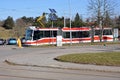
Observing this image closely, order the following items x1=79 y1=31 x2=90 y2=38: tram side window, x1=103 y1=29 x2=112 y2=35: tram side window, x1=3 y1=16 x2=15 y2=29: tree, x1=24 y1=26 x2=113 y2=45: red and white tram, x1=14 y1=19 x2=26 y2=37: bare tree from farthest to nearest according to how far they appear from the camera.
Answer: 1. x1=3 y1=16 x2=15 y2=29: tree
2. x1=14 y1=19 x2=26 y2=37: bare tree
3. x1=103 y1=29 x2=112 y2=35: tram side window
4. x1=79 y1=31 x2=90 y2=38: tram side window
5. x1=24 y1=26 x2=113 y2=45: red and white tram

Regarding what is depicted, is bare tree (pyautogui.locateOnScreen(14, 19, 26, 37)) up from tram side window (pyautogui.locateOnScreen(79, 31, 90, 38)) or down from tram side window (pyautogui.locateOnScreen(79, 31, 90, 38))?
up

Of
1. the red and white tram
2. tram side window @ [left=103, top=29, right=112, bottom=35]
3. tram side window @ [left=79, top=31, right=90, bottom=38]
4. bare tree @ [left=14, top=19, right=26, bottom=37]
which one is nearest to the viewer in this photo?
the red and white tram

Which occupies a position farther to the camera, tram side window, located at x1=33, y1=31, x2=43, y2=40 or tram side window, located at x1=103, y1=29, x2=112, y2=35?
tram side window, located at x1=103, y1=29, x2=112, y2=35

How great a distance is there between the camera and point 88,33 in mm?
66750

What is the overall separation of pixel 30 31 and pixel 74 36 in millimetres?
9945

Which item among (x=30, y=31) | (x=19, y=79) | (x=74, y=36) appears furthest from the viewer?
(x=74, y=36)

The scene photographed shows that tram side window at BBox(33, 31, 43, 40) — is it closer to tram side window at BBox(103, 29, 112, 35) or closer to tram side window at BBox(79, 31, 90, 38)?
tram side window at BBox(79, 31, 90, 38)

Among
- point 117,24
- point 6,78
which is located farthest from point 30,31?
point 117,24

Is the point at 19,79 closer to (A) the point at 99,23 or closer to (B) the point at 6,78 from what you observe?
(B) the point at 6,78

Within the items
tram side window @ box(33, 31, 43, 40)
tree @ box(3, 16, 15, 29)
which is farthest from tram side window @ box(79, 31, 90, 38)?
tree @ box(3, 16, 15, 29)

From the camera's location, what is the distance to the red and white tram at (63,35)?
193 feet

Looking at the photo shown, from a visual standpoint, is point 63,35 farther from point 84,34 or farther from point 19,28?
point 19,28

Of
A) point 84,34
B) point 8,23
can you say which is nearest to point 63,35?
point 84,34

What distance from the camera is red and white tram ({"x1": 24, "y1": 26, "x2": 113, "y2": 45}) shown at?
58.8 metres
